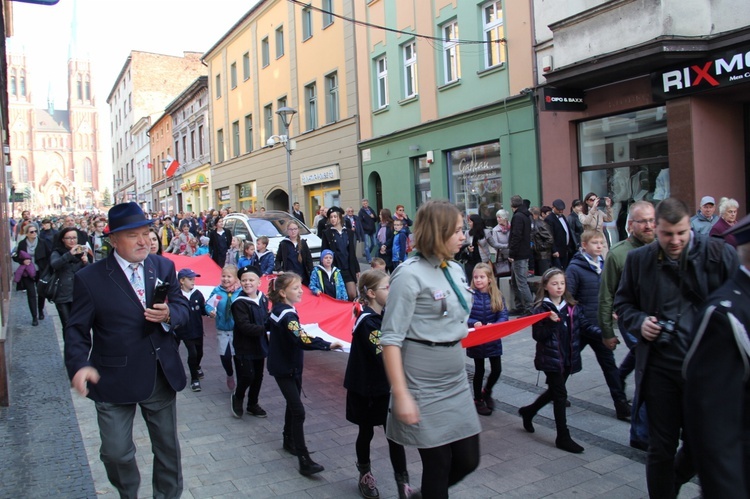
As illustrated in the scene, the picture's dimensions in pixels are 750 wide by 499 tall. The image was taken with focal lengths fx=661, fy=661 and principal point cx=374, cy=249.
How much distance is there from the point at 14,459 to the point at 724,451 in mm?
5126

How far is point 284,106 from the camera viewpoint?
28422 mm

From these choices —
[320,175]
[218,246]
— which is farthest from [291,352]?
[320,175]

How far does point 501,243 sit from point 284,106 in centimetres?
1871

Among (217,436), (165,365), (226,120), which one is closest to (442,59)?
(217,436)

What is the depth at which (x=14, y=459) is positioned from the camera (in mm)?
5285

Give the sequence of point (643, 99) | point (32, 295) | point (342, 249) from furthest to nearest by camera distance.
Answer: point (643, 99)
point (32, 295)
point (342, 249)

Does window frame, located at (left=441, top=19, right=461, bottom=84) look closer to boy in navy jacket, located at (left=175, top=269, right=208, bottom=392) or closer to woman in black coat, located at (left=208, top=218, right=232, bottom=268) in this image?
woman in black coat, located at (left=208, top=218, right=232, bottom=268)

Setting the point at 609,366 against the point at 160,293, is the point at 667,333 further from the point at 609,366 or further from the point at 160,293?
the point at 160,293

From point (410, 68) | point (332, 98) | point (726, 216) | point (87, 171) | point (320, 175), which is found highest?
point (87, 171)

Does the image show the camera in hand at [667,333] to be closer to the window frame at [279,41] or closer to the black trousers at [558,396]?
the black trousers at [558,396]

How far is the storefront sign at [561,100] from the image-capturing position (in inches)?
535

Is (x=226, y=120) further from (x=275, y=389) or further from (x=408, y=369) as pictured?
(x=408, y=369)

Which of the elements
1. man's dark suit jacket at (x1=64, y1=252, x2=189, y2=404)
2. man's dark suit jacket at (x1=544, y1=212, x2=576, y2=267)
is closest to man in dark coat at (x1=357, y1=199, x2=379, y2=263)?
man's dark suit jacket at (x1=544, y1=212, x2=576, y2=267)

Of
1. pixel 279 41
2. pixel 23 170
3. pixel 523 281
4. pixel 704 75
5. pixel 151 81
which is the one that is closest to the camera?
pixel 523 281
